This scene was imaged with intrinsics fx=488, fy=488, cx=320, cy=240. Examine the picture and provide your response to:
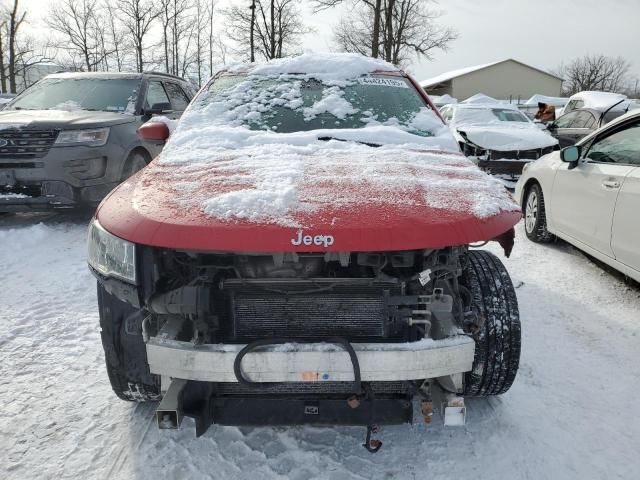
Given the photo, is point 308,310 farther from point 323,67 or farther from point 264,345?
point 323,67

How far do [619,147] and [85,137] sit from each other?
5.28 m

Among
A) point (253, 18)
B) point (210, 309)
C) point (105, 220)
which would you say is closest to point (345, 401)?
point (210, 309)

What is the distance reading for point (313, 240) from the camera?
163 cm

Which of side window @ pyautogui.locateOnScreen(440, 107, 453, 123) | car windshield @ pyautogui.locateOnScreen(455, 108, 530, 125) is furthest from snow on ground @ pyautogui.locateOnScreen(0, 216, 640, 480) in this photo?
side window @ pyautogui.locateOnScreen(440, 107, 453, 123)

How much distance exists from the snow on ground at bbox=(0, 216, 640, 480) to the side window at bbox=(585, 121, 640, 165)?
1.32m

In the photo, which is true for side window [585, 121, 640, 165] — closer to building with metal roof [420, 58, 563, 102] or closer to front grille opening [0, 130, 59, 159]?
front grille opening [0, 130, 59, 159]

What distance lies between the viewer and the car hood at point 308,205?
166 cm

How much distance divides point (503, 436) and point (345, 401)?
32.7 inches

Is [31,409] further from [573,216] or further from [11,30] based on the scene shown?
[11,30]

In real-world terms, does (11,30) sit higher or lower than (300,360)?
higher

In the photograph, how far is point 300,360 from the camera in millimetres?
1767

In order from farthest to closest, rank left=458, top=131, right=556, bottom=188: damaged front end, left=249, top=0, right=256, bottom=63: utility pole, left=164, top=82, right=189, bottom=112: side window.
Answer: left=249, top=0, right=256, bottom=63: utility pole
left=458, top=131, right=556, bottom=188: damaged front end
left=164, top=82, right=189, bottom=112: side window

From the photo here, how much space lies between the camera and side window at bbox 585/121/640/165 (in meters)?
3.83

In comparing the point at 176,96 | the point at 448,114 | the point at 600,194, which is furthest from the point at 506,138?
the point at 176,96
